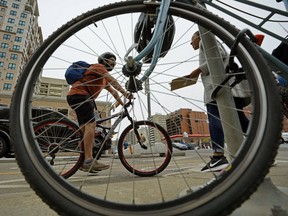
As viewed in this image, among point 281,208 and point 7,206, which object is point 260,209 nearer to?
point 281,208

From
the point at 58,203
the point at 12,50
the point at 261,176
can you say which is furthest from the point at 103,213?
the point at 12,50

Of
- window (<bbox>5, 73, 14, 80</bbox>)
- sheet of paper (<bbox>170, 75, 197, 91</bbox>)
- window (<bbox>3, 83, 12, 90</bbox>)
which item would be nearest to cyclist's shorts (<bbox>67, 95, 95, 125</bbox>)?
sheet of paper (<bbox>170, 75, 197, 91</bbox>)

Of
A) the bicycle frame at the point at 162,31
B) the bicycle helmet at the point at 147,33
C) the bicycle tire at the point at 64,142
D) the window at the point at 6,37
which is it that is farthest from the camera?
the window at the point at 6,37

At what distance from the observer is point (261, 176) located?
1.53ft

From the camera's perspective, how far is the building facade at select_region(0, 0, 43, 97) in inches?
1289

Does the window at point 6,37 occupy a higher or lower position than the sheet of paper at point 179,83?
higher

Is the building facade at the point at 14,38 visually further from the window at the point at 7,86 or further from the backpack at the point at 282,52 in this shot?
the backpack at the point at 282,52

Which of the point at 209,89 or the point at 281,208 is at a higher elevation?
the point at 209,89

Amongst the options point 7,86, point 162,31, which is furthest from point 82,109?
point 7,86

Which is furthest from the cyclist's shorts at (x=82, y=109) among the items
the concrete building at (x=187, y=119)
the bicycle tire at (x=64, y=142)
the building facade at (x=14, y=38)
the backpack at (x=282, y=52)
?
the building facade at (x=14, y=38)

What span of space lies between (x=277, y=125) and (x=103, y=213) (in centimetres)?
50

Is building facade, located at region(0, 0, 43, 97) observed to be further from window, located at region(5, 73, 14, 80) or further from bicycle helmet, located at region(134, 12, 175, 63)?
bicycle helmet, located at region(134, 12, 175, 63)

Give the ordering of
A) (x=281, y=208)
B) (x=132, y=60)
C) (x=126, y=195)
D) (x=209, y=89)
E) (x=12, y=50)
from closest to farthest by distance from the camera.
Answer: (x=281, y=208) → (x=132, y=60) → (x=126, y=195) → (x=209, y=89) → (x=12, y=50)

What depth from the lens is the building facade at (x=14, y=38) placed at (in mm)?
32750
